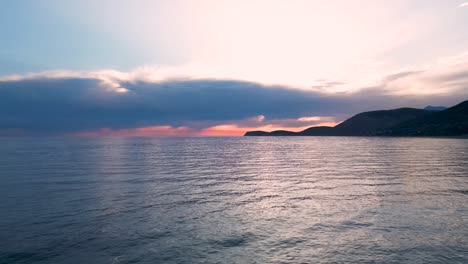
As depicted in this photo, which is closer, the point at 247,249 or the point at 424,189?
the point at 247,249

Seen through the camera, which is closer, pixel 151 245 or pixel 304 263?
pixel 304 263

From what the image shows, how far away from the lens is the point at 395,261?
1462cm

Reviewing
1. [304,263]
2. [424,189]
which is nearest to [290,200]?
[304,263]

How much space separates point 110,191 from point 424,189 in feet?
106

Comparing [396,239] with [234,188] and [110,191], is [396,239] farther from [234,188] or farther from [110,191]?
[110,191]

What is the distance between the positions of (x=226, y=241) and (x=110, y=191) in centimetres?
1864

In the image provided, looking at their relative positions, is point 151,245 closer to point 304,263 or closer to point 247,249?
point 247,249

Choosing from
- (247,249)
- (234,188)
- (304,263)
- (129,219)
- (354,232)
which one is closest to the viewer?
(304,263)

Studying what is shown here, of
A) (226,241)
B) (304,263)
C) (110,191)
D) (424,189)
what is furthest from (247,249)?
(424,189)

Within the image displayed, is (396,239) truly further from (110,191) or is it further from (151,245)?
A: (110,191)

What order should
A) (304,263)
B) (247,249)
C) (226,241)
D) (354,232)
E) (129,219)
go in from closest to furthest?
(304,263) < (247,249) < (226,241) < (354,232) < (129,219)

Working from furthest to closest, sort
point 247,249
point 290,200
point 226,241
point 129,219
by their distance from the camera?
1. point 290,200
2. point 129,219
3. point 226,241
4. point 247,249

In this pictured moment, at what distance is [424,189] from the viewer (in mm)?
32125

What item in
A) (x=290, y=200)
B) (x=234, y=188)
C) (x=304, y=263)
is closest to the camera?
(x=304, y=263)
